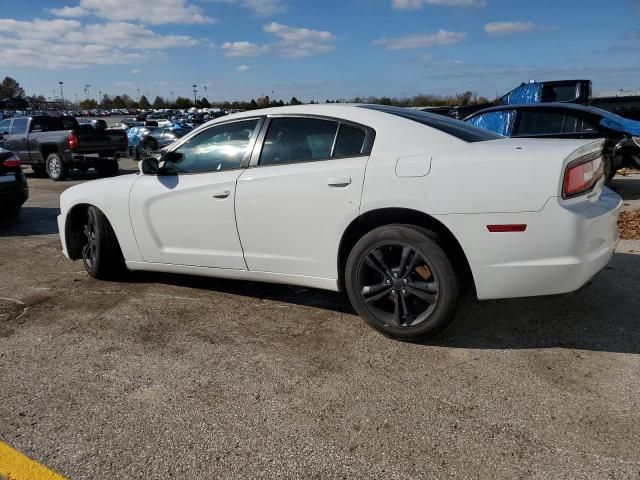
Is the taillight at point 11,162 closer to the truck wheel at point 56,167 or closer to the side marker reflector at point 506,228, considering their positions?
the truck wheel at point 56,167

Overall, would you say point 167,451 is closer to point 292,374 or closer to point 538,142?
point 292,374

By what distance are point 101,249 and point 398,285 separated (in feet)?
9.21

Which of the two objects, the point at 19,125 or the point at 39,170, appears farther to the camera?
the point at 39,170

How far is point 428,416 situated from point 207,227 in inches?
86.5

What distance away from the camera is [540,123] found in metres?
8.48

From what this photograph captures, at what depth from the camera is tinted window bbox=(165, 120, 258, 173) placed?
397cm

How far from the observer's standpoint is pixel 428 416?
2.59 meters

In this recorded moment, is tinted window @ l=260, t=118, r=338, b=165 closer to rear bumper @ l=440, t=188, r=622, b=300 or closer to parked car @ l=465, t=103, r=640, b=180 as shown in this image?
rear bumper @ l=440, t=188, r=622, b=300

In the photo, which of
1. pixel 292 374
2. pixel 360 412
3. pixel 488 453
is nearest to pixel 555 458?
pixel 488 453

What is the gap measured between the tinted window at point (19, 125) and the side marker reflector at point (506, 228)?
1467 centimetres

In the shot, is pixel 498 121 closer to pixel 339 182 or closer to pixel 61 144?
pixel 339 182

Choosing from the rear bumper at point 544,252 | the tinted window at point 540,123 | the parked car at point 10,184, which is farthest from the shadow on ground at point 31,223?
the tinted window at point 540,123

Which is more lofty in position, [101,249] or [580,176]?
[580,176]

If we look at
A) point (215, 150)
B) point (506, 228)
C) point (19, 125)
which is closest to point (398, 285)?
point (506, 228)
